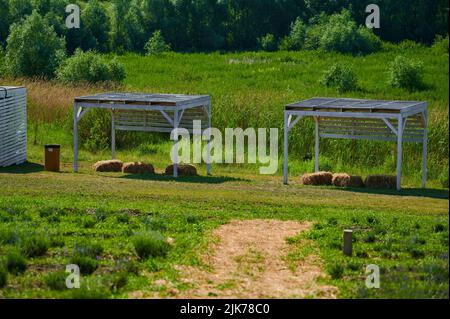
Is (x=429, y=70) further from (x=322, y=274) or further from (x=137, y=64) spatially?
(x=322, y=274)

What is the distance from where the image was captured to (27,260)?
15109 millimetres

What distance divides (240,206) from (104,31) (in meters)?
45.3

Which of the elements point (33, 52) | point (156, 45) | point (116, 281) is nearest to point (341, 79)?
point (33, 52)

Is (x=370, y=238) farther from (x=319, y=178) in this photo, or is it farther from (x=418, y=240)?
(x=319, y=178)

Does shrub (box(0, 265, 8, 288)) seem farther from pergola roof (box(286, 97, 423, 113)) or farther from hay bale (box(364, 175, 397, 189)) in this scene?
hay bale (box(364, 175, 397, 189))

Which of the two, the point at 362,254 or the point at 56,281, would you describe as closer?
the point at 56,281

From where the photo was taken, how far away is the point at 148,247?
15.7 metres

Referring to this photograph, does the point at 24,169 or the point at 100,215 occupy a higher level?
the point at 24,169

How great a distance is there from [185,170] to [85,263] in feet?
35.4

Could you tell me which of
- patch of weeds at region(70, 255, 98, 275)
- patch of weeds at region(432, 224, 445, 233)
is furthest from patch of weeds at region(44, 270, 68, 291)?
patch of weeds at region(432, 224, 445, 233)

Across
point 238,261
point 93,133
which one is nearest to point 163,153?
point 93,133

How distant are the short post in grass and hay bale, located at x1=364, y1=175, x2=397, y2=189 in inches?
315

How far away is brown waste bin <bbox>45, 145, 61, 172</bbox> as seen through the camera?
25.7 m
